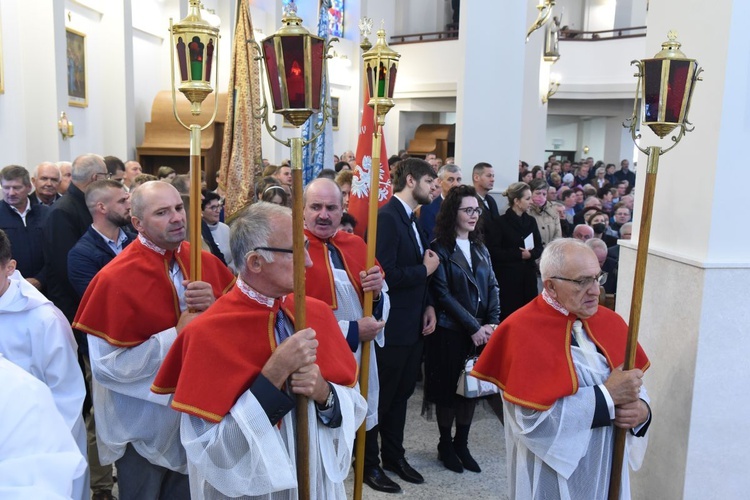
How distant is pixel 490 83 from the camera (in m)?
7.22

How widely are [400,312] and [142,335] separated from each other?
67.1 inches

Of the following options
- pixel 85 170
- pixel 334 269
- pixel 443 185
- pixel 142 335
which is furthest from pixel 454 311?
pixel 85 170

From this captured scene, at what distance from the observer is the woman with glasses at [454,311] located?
4.52 m

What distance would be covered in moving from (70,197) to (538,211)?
14.2 feet

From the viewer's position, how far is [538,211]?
7.05 metres

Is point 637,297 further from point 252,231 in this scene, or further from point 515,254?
point 515,254

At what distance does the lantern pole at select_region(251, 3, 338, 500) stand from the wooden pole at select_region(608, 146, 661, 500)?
128 centimetres

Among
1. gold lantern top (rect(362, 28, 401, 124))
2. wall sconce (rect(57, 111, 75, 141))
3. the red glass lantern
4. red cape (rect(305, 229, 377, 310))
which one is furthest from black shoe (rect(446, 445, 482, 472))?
wall sconce (rect(57, 111, 75, 141))

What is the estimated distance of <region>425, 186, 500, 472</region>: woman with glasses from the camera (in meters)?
4.52

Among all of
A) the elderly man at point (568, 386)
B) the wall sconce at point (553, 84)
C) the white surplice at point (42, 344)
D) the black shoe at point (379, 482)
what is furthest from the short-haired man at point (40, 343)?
the wall sconce at point (553, 84)

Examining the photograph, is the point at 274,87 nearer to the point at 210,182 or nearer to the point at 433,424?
the point at 433,424

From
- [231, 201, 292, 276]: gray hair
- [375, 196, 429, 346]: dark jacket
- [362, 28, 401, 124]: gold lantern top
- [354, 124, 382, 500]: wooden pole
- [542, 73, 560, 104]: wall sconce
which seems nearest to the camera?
[231, 201, 292, 276]: gray hair

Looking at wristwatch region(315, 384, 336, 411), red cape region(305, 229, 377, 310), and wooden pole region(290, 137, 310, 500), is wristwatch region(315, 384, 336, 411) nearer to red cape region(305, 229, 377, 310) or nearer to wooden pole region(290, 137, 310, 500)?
wooden pole region(290, 137, 310, 500)

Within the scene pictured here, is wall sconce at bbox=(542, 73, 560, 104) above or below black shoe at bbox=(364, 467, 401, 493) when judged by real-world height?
above
